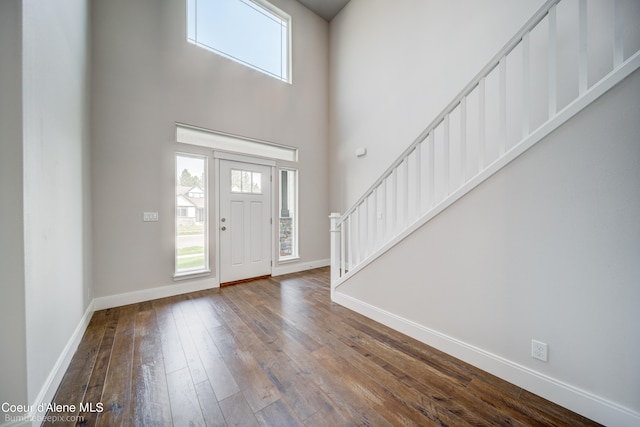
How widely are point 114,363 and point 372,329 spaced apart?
2.20 meters

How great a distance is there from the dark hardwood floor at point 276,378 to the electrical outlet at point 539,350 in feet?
0.83

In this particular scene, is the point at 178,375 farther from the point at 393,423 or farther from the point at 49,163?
the point at 49,163

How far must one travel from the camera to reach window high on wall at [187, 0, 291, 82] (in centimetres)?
370

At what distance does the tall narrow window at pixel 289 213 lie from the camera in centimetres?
468

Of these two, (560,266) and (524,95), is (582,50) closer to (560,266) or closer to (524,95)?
(524,95)

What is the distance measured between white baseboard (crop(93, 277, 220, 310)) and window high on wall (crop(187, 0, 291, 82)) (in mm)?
3575

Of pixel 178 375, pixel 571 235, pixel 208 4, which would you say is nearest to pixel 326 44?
pixel 208 4

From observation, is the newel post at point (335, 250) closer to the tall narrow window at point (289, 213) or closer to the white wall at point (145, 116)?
the tall narrow window at point (289, 213)

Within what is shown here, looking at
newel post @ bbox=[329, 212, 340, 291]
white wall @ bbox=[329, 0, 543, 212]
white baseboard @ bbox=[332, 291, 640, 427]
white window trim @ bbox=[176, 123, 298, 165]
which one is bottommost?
white baseboard @ bbox=[332, 291, 640, 427]

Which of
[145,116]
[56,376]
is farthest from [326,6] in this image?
[56,376]

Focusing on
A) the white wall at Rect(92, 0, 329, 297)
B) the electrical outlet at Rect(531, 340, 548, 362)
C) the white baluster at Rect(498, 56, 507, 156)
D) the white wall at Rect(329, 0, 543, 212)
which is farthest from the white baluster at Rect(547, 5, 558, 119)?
the white wall at Rect(92, 0, 329, 297)

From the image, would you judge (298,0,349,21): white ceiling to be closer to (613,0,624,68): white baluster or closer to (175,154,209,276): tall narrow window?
(175,154,209,276): tall narrow window

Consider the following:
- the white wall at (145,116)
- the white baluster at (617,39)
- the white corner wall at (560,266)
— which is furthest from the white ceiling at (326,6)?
the white corner wall at (560,266)

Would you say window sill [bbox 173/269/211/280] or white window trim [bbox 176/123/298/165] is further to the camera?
white window trim [bbox 176/123/298/165]
